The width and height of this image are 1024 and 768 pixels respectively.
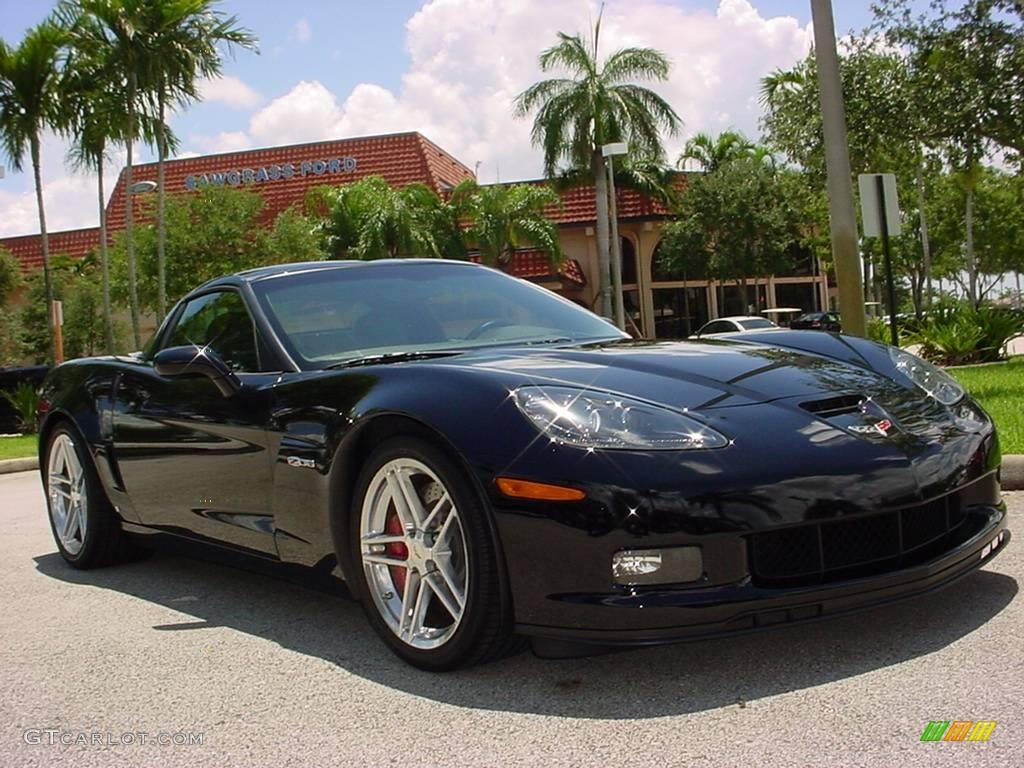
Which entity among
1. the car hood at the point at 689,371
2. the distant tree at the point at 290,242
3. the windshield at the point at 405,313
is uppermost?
the distant tree at the point at 290,242

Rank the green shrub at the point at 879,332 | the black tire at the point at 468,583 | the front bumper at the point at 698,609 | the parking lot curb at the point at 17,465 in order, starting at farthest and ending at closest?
1. the green shrub at the point at 879,332
2. the parking lot curb at the point at 17,465
3. the black tire at the point at 468,583
4. the front bumper at the point at 698,609

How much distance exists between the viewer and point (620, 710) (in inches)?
121

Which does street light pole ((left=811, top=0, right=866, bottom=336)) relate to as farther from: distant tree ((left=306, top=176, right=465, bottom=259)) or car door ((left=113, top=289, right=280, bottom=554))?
distant tree ((left=306, top=176, right=465, bottom=259))

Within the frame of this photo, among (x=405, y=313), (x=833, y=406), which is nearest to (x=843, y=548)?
(x=833, y=406)

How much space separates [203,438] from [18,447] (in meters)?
13.3

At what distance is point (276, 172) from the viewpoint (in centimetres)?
4238

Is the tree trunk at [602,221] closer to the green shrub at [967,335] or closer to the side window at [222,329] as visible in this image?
the green shrub at [967,335]

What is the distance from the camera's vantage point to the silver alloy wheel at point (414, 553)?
3.43 metres

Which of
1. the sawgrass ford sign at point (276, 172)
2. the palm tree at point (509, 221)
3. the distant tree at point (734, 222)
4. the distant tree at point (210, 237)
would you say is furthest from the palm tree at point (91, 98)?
the distant tree at point (734, 222)

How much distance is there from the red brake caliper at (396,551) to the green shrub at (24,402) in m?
17.6

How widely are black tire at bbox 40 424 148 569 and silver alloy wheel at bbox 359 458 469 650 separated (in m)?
2.26

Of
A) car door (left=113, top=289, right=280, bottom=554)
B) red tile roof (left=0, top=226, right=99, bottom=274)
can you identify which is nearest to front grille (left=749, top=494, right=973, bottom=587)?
car door (left=113, top=289, right=280, bottom=554)

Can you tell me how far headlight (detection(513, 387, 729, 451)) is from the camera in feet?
10.3

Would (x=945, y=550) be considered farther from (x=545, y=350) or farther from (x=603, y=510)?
(x=545, y=350)
